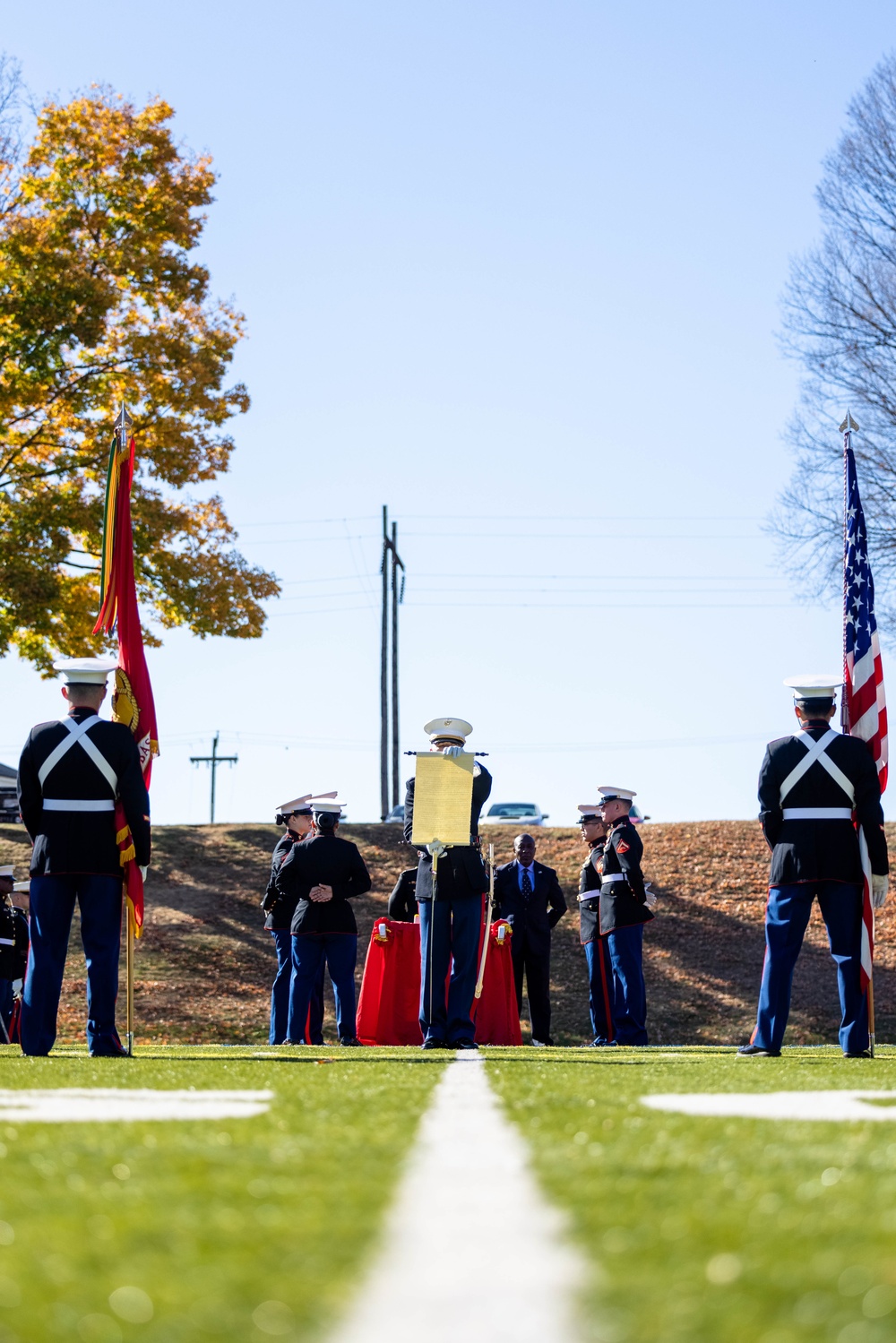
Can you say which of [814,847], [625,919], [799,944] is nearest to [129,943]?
[799,944]

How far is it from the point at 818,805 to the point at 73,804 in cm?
388

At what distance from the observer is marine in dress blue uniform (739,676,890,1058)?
26.8 feet

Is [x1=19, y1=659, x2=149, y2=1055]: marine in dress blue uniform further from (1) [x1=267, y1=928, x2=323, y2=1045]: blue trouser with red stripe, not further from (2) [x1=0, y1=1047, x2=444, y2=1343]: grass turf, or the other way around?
(1) [x1=267, y1=928, x2=323, y2=1045]: blue trouser with red stripe

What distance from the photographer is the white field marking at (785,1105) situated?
12.4ft

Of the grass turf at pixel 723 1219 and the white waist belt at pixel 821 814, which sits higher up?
the white waist belt at pixel 821 814

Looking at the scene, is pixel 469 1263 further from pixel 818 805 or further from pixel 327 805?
pixel 327 805

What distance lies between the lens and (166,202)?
23031mm

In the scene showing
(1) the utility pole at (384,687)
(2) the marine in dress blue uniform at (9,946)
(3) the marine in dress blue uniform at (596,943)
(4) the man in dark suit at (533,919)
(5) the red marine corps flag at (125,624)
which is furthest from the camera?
(1) the utility pole at (384,687)

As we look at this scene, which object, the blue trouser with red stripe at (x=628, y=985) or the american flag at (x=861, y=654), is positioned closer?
the american flag at (x=861, y=654)

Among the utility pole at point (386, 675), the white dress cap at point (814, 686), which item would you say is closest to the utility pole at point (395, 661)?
the utility pole at point (386, 675)

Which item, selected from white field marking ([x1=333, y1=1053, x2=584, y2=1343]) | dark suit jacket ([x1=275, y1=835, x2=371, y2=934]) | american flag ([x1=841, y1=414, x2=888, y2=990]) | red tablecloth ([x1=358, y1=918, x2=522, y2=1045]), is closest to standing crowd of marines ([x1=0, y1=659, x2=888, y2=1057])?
american flag ([x1=841, y1=414, x2=888, y2=990])

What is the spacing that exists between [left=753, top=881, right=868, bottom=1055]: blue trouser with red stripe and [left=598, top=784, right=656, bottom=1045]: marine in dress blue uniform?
→ 16.6 ft

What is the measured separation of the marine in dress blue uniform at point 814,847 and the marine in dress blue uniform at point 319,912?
195 inches

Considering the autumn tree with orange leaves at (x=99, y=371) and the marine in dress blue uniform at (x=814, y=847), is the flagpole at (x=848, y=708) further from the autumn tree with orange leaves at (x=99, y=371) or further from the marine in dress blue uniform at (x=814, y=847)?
the autumn tree with orange leaves at (x=99, y=371)
